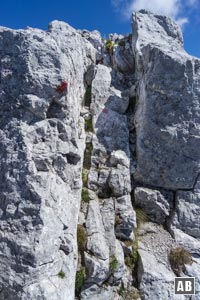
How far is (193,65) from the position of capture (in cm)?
1642

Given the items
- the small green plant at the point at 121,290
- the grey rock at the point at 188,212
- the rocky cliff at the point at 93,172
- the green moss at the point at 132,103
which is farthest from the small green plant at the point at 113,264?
the green moss at the point at 132,103

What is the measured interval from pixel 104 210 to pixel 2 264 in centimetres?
548

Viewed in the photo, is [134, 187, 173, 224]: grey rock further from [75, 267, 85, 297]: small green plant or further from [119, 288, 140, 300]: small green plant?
[75, 267, 85, 297]: small green plant

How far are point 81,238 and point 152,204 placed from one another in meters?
4.91

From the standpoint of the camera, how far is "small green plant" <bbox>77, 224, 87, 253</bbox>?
39.9 feet

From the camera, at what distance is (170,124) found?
638 inches

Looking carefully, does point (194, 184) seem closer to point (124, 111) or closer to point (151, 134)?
point (151, 134)

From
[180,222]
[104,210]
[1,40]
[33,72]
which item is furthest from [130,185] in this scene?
[1,40]

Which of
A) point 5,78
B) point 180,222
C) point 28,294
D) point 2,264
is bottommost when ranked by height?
point 28,294

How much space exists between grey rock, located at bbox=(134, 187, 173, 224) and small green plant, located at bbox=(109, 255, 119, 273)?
12.2 feet

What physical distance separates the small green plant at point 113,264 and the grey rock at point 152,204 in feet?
12.2

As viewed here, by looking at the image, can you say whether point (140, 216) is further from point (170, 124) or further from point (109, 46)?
point (109, 46)

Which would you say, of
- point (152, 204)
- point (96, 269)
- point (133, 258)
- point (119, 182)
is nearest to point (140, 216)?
point (152, 204)

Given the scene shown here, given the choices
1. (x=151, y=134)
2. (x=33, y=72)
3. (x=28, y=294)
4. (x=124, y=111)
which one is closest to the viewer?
(x=28, y=294)
